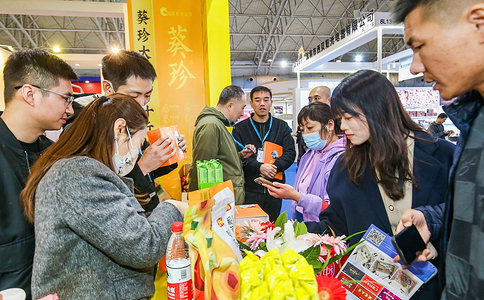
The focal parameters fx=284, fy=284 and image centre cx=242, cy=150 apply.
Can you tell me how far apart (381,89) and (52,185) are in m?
1.26

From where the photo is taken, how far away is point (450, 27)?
0.68 metres

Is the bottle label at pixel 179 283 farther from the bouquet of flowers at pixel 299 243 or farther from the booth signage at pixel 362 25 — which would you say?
the booth signage at pixel 362 25

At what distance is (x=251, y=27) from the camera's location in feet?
48.5

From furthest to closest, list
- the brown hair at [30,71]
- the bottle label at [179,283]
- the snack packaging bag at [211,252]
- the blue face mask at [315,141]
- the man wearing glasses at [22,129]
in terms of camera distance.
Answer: the blue face mask at [315,141], the brown hair at [30,71], the man wearing glasses at [22,129], the bottle label at [179,283], the snack packaging bag at [211,252]

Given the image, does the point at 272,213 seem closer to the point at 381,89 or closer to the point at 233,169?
the point at 233,169

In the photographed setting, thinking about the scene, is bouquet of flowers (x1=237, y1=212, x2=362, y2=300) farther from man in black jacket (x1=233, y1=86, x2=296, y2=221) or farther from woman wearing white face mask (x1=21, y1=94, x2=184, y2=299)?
man in black jacket (x1=233, y1=86, x2=296, y2=221)

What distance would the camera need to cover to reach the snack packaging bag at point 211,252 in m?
0.54

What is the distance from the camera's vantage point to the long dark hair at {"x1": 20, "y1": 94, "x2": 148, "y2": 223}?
3.13 ft

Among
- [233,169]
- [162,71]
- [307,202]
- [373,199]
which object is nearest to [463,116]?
[373,199]

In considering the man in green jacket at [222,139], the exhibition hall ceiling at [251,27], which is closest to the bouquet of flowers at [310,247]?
the man in green jacket at [222,139]

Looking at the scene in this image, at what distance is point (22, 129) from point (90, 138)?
560 mm

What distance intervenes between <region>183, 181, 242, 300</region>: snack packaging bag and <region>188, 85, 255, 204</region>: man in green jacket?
190cm

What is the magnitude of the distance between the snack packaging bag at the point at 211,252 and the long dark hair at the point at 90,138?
1.95 ft

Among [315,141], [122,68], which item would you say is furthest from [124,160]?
[315,141]
